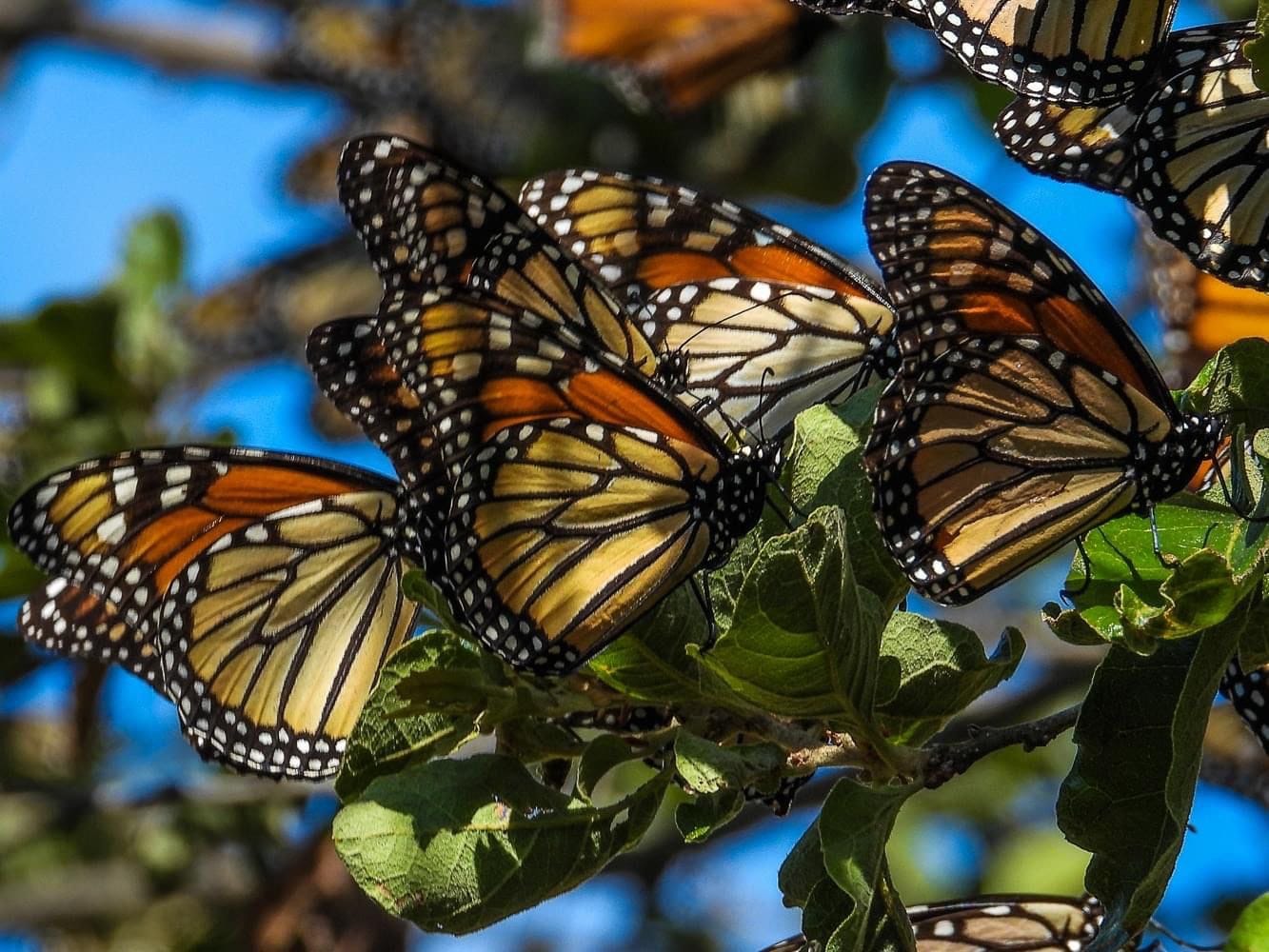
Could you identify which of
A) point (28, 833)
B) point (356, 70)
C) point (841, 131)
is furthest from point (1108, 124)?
point (356, 70)

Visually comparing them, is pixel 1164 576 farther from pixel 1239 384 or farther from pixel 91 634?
pixel 91 634

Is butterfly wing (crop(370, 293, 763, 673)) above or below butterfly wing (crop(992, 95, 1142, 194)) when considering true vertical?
below

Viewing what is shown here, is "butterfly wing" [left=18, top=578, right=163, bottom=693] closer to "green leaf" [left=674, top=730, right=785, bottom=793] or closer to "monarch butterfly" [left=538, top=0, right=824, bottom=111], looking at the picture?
"green leaf" [left=674, top=730, right=785, bottom=793]

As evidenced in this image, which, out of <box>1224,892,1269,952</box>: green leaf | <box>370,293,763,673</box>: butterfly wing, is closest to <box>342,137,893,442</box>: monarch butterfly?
<box>370,293,763,673</box>: butterfly wing

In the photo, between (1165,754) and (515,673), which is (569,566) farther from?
(1165,754)

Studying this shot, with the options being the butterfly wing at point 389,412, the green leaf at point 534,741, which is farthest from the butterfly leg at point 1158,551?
the butterfly wing at point 389,412
